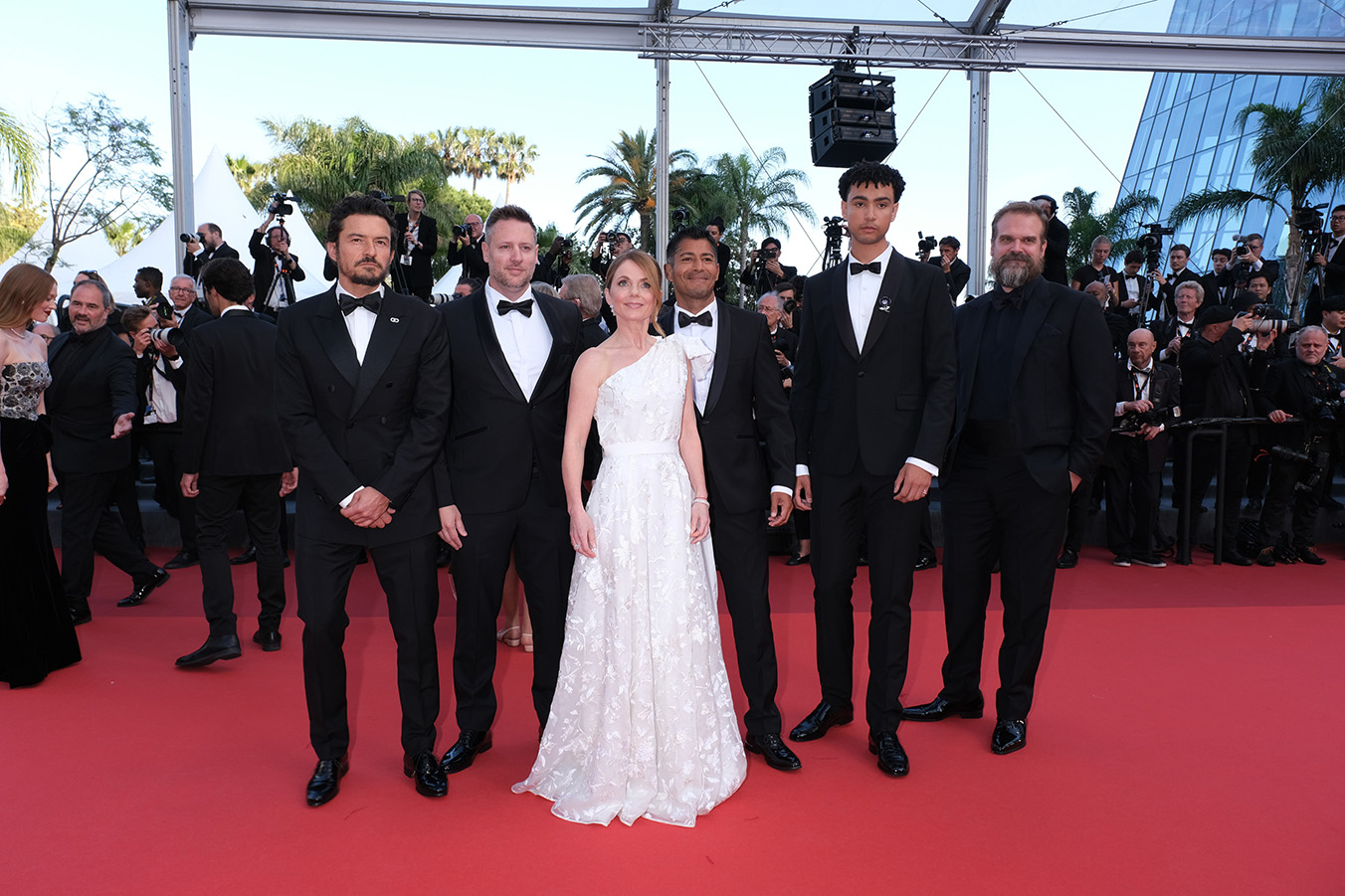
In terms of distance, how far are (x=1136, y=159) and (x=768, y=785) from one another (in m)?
32.2

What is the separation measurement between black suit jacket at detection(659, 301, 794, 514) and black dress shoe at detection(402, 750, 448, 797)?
1.21m

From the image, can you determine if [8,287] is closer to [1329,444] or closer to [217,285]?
[217,285]

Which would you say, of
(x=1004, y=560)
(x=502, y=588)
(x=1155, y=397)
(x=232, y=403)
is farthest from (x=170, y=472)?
(x=1155, y=397)

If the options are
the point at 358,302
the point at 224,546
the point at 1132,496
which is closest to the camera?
the point at 358,302

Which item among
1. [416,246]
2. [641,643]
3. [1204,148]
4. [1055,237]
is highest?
[1204,148]

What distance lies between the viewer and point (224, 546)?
178 inches

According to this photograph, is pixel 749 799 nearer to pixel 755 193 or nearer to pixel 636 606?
pixel 636 606

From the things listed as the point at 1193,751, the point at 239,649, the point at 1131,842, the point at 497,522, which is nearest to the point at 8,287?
the point at 239,649

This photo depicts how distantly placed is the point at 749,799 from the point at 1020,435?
1.55 m

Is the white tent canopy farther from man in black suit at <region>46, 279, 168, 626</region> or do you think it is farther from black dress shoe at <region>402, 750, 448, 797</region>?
black dress shoe at <region>402, 750, 448, 797</region>

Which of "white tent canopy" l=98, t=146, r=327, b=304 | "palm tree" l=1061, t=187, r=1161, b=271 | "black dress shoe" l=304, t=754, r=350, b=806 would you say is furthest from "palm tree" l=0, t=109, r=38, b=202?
"palm tree" l=1061, t=187, r=1161, b=271

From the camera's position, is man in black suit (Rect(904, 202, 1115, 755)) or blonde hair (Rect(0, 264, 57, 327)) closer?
man in black suit (Rect(904, 202, 1115, 755))

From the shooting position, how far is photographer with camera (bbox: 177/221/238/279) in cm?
848

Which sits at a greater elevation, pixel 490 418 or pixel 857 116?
pixel 857 116
